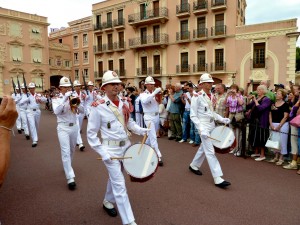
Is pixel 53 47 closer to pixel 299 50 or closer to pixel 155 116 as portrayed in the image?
pixel 155 116

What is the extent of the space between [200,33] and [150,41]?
624cm

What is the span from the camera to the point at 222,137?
215 inches

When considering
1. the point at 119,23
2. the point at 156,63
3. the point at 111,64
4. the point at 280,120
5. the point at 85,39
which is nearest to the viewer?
the point at 280,120

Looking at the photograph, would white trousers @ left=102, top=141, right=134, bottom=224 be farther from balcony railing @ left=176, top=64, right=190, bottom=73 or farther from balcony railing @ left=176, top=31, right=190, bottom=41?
balcony railing @ left=176, top=31, right=190, bottom=41

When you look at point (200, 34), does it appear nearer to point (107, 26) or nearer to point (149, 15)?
point (149, 15)

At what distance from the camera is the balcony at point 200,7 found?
88.5 feet

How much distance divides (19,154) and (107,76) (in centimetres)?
562

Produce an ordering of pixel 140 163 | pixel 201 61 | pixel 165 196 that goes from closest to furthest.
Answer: pixel 140 163
pixel 165 196
pixel 201 61

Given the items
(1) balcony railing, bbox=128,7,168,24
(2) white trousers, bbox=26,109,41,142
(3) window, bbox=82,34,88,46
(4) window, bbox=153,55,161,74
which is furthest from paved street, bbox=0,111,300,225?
(3) window, bbox=82,34,88,46

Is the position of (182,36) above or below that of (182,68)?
above

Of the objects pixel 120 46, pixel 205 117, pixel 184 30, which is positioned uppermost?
pixel 184 30

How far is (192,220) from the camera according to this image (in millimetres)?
3828

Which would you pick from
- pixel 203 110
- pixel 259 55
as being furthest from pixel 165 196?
pixel 259 55

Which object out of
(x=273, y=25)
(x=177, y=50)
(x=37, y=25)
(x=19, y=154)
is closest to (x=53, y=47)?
(x=37, y=25)
